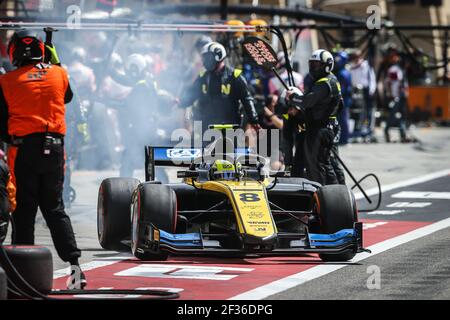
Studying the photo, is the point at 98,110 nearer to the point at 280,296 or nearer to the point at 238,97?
the point at 238,97

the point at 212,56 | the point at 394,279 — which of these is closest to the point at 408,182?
the point at 212,56

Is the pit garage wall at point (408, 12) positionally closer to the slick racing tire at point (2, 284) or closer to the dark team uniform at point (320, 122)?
the dark team uniform at point (320, 122)

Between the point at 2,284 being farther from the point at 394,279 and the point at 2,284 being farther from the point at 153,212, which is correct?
the point at 394,279

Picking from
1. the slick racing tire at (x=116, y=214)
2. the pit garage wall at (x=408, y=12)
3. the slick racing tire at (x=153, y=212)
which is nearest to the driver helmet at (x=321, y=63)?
the slick racing tire at (x=116, y=214)

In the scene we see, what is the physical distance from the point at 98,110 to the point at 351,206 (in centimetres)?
1041

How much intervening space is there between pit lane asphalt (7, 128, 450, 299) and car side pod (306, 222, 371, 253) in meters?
0.31

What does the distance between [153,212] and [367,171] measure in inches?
440

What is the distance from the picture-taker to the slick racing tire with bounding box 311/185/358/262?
12102 millimetres

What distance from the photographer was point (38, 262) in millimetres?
9766

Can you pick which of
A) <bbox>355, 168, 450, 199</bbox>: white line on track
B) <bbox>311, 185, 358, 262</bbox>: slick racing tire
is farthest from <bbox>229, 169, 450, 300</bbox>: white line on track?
<bbox>355, 168, 450, 199</bbox>: white line on track

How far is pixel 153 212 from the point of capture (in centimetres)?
1173
